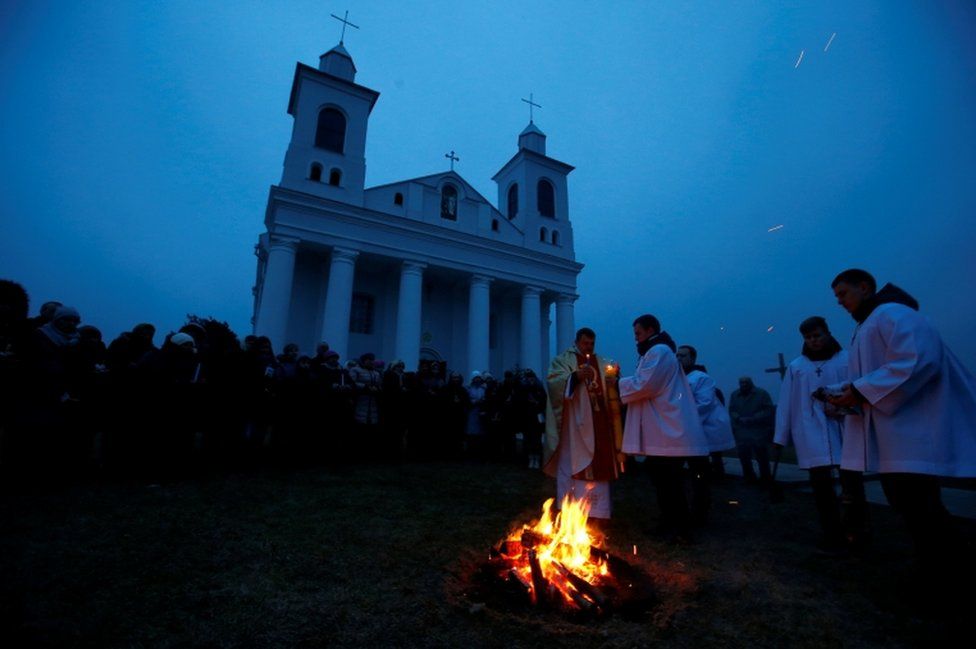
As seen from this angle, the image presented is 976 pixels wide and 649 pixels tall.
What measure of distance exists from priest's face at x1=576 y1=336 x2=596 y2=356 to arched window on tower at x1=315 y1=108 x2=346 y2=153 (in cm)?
1899

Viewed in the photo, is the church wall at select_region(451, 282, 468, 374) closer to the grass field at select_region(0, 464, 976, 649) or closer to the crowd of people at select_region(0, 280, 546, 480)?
the crowd of people at select_region(0, 280, 546, 480)

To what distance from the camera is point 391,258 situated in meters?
19.2

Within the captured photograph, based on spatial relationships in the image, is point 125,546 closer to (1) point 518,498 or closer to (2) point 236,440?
(2) point 236,440

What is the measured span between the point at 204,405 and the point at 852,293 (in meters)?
7.63

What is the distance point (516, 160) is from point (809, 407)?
24397 mm

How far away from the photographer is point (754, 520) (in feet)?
15.5

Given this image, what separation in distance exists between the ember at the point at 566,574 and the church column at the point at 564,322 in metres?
18.9

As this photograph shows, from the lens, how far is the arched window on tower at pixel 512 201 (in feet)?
83.7

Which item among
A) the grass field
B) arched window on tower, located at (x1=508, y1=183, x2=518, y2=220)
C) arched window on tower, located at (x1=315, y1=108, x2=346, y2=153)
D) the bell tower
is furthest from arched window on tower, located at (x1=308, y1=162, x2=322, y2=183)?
the grass field

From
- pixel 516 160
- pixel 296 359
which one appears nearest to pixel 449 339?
pixel 516 160

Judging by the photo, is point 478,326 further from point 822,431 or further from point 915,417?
point 915,417

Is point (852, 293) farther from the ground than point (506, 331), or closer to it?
closer to it

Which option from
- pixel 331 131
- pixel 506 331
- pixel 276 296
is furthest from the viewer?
pixel 506 331

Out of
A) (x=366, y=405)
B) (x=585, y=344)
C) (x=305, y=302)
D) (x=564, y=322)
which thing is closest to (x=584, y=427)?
(x=585, y=344)
